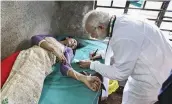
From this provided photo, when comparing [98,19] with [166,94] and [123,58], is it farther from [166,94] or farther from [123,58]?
[166,94]

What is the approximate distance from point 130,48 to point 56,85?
2.71ft

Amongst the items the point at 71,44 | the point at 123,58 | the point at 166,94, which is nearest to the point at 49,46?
the point at 71,44

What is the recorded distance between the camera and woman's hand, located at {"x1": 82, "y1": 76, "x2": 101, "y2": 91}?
1688 millimetres

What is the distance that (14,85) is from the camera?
1.45 m

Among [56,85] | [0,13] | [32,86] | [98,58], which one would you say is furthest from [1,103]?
[98,58]

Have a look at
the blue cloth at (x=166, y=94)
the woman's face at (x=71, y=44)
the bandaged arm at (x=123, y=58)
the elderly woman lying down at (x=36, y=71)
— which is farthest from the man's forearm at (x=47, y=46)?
the blue cloth at (x=166, y=94)

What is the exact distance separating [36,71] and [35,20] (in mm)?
917

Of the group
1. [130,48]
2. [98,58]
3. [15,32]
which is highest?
[130,48]

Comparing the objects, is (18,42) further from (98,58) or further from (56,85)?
(98,58)

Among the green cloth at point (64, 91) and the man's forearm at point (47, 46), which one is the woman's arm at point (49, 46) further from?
the green cloth at point (64, 91)

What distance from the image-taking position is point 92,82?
1725mm

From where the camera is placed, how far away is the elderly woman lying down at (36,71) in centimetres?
142

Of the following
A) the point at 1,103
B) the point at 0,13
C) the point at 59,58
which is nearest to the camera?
the point at 1,103

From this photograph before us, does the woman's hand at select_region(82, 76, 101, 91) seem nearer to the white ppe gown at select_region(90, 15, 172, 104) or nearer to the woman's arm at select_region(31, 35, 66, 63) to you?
the white ppe gown at select_region(90, 15, 172, 104)
